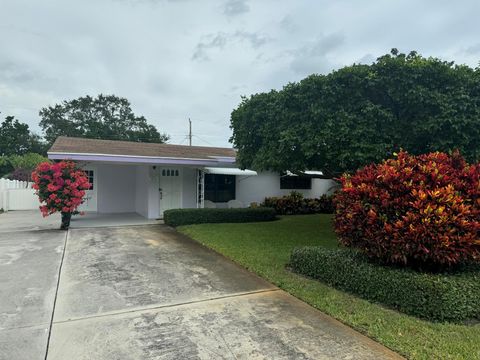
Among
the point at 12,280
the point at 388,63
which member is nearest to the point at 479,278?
the point at 388,63

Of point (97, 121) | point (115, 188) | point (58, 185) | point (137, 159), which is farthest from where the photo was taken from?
point (97, 121)

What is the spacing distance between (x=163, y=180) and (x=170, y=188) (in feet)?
1.51

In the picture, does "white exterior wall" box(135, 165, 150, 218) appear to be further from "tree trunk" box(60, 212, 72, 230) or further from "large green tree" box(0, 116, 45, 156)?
"large green tree" box(0, 116, 45, 156)

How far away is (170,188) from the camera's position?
14180 mm

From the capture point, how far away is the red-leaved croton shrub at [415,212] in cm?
436

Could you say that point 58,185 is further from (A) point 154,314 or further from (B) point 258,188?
(B) point 258,188

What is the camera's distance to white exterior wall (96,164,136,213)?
16.0m

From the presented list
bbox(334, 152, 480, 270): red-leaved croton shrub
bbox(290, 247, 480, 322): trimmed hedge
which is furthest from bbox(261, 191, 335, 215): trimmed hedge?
bbox(334, 152, 480, 270): red-leaved croton shrub

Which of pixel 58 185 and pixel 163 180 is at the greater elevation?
pixel 163 180

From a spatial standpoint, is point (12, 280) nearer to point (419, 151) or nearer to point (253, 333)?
point (253, 333)

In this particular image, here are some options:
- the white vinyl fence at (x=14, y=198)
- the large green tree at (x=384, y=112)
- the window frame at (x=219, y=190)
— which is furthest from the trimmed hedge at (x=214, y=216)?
the white vinyl fence at (x=14, y=198)

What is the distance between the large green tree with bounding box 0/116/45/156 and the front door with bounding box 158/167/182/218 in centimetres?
2929

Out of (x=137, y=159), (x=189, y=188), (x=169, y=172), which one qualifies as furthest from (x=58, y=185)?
(x=189, y=188)

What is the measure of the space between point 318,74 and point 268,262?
436 cm
